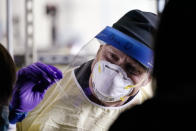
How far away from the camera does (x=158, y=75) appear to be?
0.55m

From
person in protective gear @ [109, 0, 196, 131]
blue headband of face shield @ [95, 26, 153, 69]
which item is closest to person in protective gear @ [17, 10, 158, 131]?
blue headband of face shield @ [95, 26, 153, 69]

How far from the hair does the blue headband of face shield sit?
385 millimetres

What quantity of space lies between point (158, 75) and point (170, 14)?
0.09m

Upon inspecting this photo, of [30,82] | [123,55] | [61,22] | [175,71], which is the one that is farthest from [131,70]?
[61,22]

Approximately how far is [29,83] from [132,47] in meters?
0.38

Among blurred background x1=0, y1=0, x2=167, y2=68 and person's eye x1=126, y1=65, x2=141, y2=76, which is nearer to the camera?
person's eye x1=126, y1=65, x2=141, y2=76

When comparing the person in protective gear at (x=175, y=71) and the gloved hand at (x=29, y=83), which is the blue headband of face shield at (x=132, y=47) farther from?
the person in protective gear at (x=175, y=71)

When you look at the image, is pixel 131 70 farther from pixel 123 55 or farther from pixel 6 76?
pixel 6 76

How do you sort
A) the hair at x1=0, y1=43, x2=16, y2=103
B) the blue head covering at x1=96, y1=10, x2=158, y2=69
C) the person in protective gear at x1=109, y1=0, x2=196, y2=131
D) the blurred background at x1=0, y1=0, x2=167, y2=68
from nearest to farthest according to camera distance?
the person in protective gear at x1=109, y1=0, x2=196, y2=131 → the hair at x1=0, y1=43, x2=16, y2=103 → the blue head covering at x1=96, y1=10, x2=158, y2=69 → the blurred background at x1=0, y1=0, x2=167, y2=68

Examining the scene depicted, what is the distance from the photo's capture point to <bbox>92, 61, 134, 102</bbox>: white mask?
→ 119 cm

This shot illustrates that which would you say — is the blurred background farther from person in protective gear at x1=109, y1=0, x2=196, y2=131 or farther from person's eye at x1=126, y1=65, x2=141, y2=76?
person in protective gear at x1=109, y1=0, x2=196, y2=131

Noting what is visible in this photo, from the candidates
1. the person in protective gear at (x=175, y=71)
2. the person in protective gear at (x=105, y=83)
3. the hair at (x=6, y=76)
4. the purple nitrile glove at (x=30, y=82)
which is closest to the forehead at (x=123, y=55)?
the person in protective gear at (x=105, y=83)

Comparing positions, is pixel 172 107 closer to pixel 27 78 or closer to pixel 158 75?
pixel 158 75

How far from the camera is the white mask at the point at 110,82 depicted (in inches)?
46.8
